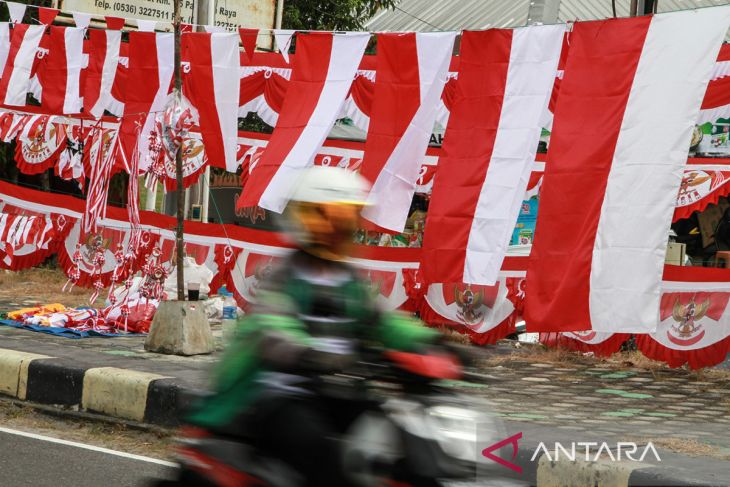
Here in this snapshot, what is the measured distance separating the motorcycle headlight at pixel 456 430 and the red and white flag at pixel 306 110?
646 cm

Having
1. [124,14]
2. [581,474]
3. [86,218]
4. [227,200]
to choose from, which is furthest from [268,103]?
[581,474]

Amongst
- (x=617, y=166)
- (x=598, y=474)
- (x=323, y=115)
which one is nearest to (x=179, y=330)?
(x=323, y=115)

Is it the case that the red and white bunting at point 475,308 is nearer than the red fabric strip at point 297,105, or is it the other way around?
the red fabric strip at point 297,105

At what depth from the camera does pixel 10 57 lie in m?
12.4

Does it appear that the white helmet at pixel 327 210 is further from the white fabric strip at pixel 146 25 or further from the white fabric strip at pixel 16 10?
the white fabric strip at pixel 16 10

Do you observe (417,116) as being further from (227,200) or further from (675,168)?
(227,200)

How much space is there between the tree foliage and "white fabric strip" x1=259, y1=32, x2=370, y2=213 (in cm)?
806

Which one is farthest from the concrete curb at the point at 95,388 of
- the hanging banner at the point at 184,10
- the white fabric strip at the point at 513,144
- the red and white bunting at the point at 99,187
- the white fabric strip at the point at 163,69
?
the hanging banner at the point at 184,10

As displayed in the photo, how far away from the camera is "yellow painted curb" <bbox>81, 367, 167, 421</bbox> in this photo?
720 cm

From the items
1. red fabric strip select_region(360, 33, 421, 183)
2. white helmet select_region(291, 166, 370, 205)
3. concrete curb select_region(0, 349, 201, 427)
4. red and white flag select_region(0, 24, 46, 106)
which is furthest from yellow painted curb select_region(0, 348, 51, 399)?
red and white flag select_region(0, 24, 46, 106)

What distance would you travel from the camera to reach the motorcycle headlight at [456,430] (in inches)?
122

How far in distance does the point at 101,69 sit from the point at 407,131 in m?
4.30

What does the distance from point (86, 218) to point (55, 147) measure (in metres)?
2.50

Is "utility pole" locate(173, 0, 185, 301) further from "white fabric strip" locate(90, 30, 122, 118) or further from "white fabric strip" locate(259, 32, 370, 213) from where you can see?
"white fabric strip" locate(90, 30, 122, 118)
